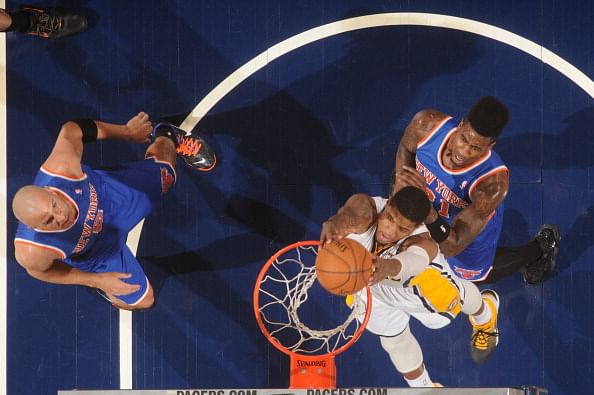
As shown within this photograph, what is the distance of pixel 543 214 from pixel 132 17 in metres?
4.04

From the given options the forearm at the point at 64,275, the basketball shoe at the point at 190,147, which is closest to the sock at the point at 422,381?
the basketball shoe at the point at 190,147

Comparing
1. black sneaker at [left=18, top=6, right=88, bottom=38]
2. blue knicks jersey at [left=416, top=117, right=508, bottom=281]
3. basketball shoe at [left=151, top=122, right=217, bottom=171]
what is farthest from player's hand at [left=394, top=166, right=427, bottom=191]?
black sneaker at [left=18, top=6, right=88, bottom=38]

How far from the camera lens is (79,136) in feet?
17.9

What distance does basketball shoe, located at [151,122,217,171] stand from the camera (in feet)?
20.5

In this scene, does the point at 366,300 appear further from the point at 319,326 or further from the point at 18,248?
the point at 18,248

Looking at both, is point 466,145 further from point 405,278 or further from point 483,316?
point 483,316

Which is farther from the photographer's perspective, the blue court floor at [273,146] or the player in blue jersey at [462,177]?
the blue court floor at [273,146]

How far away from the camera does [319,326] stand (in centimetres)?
639

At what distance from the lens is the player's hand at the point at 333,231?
5.19 metres

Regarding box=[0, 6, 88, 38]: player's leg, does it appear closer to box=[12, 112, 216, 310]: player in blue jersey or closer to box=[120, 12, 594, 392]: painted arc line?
box=[12, 112, 216, 310]: player in blue jersey

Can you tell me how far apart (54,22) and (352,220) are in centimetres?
319

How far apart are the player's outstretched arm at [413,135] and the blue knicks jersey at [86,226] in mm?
2167

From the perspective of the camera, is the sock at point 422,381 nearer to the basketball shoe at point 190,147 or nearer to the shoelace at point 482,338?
the shoelace at point 482,338

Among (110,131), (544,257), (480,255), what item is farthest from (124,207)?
(544,257)
